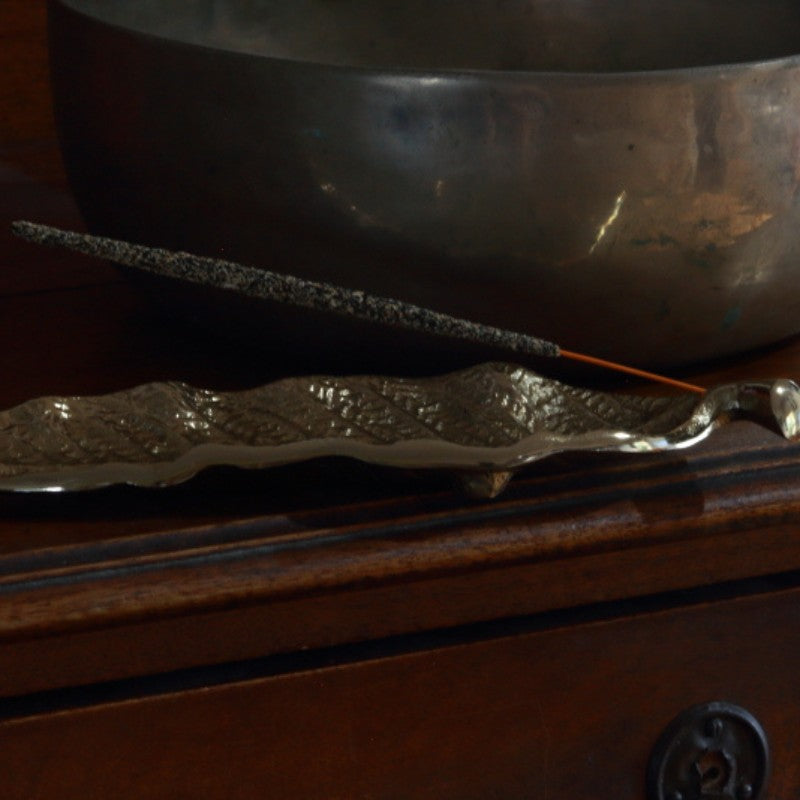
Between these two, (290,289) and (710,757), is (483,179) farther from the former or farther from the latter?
(710,757)

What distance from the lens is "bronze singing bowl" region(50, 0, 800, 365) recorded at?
14.4 inches

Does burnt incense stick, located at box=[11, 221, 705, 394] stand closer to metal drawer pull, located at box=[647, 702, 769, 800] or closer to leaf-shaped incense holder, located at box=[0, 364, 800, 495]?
leaf-shaped incense holder, located at box=[0, 364, 800, 495]

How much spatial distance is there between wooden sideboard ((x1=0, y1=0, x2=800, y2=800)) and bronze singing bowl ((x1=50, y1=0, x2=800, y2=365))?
44 millimetres

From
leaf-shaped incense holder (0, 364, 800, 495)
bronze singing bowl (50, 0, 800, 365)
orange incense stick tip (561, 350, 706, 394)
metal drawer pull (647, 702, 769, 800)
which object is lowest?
metal drawer pull (647, 702, 769, 800)

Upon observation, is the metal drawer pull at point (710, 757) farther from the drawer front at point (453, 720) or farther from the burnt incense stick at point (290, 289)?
the burnt incense stick at point (290, 289)

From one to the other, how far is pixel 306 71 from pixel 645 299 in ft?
0.36

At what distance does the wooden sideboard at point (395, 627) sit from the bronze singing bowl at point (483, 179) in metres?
0.04

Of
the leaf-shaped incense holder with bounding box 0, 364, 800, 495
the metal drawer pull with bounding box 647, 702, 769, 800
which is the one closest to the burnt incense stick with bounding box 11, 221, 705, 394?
the leaf-shaped incense holder with bounding box 0, 364, 800, 495

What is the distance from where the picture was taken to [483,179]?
1.21 feet

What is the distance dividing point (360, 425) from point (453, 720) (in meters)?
0.08

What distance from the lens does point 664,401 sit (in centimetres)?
38

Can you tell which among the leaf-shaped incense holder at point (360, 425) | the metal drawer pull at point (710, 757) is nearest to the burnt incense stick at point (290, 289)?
the leaf-shaped incense holder at point (360, 425)

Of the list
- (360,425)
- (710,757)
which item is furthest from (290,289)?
(710,757)

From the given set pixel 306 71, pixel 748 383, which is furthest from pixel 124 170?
pixel 748 383
